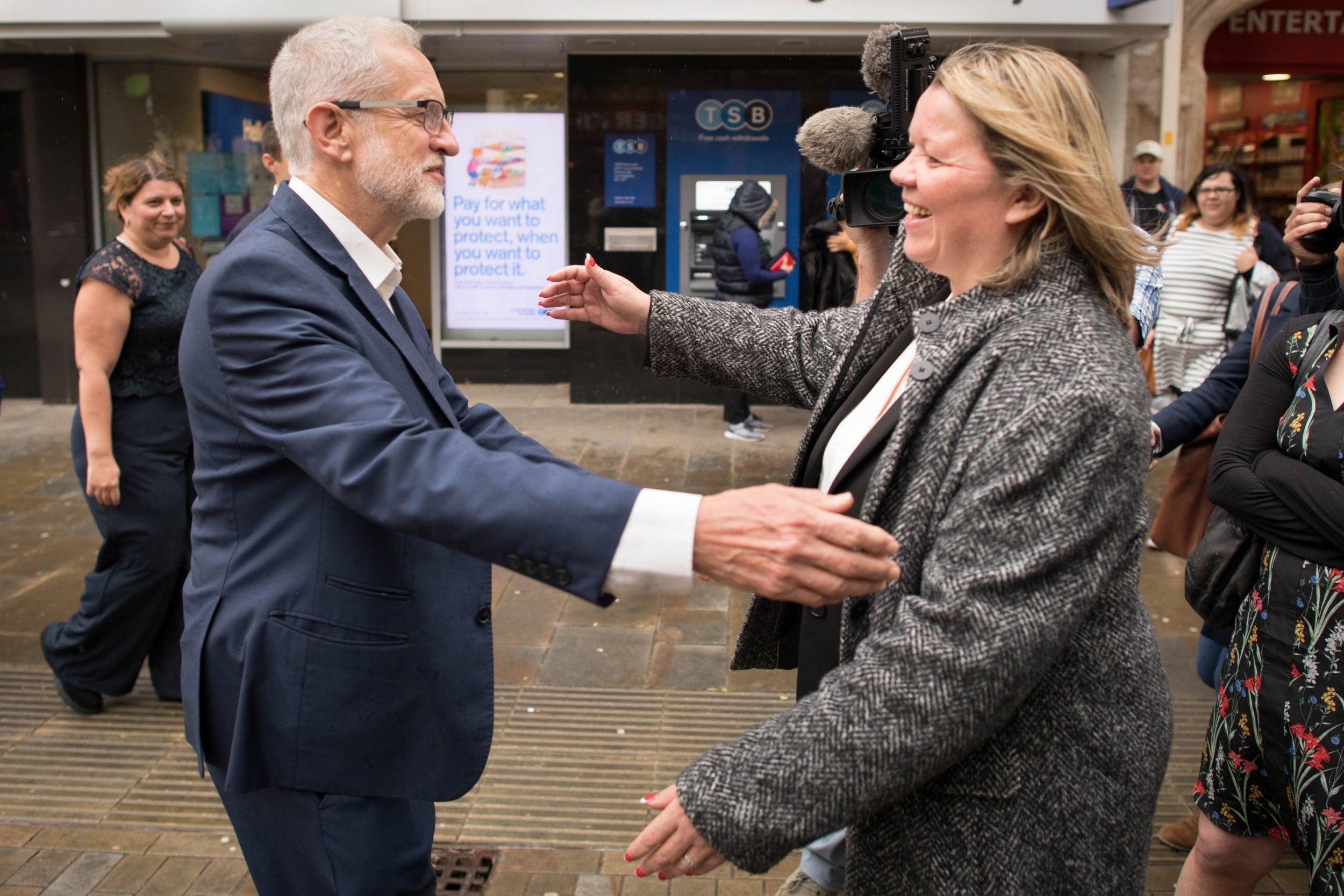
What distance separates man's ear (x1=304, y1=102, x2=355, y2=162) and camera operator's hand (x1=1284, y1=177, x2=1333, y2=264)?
2.37 metres

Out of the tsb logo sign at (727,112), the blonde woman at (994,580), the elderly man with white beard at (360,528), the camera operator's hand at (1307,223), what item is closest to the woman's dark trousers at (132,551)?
the elderly man with white beard at (360,528)

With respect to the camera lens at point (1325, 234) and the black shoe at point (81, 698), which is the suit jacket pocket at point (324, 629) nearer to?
the camera lens at point (1325, 234)

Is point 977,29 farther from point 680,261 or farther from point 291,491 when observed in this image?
point 291,491

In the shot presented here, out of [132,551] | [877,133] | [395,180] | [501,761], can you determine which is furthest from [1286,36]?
[395,180]

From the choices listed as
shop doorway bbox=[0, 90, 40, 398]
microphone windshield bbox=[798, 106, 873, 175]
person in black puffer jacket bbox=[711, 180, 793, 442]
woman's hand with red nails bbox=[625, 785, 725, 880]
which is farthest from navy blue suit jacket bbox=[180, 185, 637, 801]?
shop doorway bbox=[0, 90, 40, 398]

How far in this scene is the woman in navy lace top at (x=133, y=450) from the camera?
4.20m

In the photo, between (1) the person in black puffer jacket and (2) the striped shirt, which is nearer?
(2) the striped shirt

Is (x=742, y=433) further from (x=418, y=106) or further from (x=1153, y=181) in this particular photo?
(x=418, y=106)

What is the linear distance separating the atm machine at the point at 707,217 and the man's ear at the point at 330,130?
8.10 metres

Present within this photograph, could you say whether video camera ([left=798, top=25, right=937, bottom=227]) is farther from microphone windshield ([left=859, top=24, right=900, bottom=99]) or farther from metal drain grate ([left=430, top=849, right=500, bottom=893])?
metal drain grate ([left=430, top=849, right=500, bottom=893])

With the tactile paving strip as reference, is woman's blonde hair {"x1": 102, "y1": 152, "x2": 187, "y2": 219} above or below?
above

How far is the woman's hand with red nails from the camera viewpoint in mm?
1604

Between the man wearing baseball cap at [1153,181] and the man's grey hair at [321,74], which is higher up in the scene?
the man wearing baseball cap at [1153,181]

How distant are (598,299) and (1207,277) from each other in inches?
225
